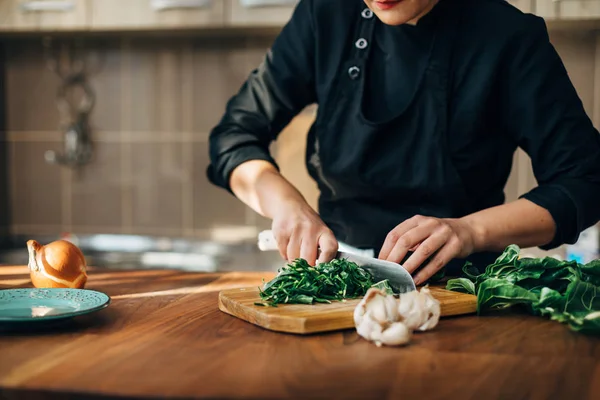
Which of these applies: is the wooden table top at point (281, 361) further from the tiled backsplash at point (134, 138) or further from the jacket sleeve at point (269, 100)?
the tiled backsplash at point (134, 138)

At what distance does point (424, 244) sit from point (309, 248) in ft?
0.65

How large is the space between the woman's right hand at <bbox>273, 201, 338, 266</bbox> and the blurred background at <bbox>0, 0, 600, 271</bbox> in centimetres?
134

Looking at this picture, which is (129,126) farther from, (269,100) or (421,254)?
(421,254)

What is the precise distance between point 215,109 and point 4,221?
1.09m

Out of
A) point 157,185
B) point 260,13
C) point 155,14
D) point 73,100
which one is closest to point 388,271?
point 260,13

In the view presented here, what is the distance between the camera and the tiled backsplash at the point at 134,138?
9.73 ft

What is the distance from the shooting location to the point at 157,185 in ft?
9.94

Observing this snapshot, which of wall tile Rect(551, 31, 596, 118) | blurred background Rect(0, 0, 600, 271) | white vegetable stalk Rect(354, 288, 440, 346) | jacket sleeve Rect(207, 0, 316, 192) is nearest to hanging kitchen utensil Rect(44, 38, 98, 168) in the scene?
blurred background Rect(0, 0, 600, 271)

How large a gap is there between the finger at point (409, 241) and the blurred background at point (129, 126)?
1.50 metres

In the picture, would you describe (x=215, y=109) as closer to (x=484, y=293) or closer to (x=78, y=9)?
(x=78, y=9)

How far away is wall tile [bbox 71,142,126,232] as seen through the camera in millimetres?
3068

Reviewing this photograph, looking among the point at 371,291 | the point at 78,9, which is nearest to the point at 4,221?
the point at 78,9

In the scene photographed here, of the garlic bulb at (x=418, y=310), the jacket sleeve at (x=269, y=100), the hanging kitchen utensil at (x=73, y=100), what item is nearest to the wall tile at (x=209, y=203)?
the hanging kitchen utensil at (x=73, y=100)

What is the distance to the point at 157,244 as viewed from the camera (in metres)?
2.85
